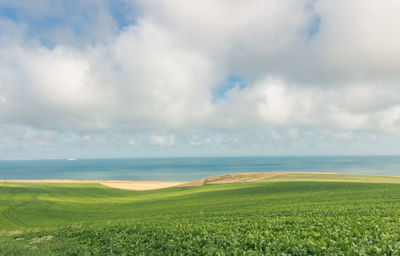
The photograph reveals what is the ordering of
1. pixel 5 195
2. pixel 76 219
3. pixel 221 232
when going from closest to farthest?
pixel 221 232, pixel 76 219, pixel 5 195

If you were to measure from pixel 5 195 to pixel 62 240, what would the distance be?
2053 inches

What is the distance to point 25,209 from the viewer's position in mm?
42656

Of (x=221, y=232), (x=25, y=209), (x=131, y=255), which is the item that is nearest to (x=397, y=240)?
(x=221, y=232)

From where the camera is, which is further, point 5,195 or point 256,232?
point 5,195

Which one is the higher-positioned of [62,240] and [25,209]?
[62,240]

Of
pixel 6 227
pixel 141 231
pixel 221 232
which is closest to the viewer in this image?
pixel 221 232

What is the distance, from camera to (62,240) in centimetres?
1831

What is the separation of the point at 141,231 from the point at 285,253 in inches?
415

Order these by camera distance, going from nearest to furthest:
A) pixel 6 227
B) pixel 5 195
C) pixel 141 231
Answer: pixel 141 231 < pixel 6 227 < pixel 5 195

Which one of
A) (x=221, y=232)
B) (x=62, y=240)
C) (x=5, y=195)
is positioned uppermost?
(x=221, y=232)

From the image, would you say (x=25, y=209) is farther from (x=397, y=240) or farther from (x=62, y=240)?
(x=397, y=240)

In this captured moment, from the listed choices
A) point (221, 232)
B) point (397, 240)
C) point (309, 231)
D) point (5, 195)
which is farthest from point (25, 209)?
point (397, 240)

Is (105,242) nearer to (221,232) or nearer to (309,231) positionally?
(221,232)

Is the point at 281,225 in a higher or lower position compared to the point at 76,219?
higher
